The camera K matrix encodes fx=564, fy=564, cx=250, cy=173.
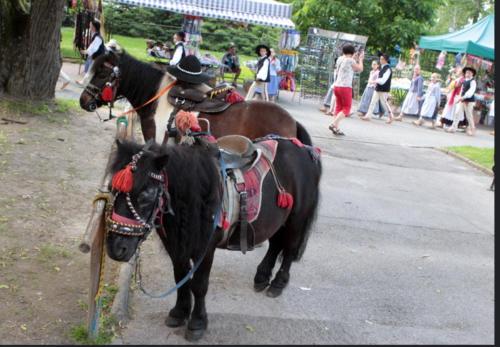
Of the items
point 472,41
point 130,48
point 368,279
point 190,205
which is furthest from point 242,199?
point 130,48

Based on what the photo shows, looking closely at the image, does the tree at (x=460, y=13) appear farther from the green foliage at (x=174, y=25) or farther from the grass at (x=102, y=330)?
the grass at (x=102, y=330)

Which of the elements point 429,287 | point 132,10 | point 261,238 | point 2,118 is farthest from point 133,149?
point 132,10

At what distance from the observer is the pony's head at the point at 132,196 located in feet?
9.80

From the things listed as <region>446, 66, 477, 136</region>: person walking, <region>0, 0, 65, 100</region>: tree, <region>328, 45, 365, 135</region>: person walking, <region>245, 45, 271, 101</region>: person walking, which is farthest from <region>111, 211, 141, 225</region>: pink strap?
<region>446, 66, 477, 136</region>: person walking

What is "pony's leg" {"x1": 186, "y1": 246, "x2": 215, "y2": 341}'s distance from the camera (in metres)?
3.76

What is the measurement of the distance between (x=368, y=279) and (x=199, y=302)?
2.24m

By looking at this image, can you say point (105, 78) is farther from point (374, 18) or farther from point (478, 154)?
point (374, 18)

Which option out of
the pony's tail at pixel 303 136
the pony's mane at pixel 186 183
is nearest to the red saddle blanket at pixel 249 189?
the pony's mane at pixel 186 183

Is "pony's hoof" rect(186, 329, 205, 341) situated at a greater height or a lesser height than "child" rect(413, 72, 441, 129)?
lesser

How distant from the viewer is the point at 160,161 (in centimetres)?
302

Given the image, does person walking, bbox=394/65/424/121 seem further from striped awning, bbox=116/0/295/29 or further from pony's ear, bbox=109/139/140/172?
pony's ear, bbox=109/139/140/172

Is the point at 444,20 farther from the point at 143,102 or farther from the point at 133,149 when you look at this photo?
the point at 133,149

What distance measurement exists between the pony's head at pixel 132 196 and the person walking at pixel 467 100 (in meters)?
15.6

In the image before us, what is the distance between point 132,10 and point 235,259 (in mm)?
31672
